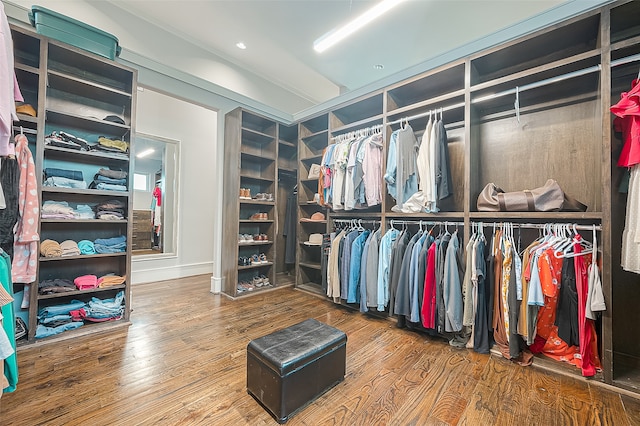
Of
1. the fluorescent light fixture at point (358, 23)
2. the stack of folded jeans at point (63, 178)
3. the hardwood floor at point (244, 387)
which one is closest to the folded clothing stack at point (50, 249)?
the stack of folded jeans at point (63, 178)

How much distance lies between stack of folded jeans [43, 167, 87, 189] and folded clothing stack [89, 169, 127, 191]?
0.34 feet

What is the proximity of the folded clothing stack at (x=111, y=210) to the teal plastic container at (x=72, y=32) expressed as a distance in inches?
54.8

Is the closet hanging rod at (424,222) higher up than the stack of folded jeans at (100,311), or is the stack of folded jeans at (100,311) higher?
the closet hanging rod at (424,222)

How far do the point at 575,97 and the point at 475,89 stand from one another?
75 cm

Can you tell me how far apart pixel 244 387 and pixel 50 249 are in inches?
81.4

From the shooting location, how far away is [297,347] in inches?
58.3

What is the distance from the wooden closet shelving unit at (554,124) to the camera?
5.64ft

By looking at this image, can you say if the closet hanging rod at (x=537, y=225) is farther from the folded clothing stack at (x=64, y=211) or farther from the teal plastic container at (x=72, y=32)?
the teal plastic container at (x=72, y=32)

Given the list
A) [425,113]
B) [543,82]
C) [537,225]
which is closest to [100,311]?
[425,113]

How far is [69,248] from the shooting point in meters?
2.34

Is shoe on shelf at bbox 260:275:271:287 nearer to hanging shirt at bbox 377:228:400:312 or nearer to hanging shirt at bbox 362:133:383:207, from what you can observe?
hanging shirt at bbox 377:228:400:312

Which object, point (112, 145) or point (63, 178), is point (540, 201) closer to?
point (112, 145)

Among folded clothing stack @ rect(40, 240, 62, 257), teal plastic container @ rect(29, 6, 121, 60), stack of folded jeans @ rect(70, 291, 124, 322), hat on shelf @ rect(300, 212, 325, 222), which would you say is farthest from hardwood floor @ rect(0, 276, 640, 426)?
teal plastic container @ rect(29, 6, 121, 60)

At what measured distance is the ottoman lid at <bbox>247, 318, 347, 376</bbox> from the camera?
1.37 m
